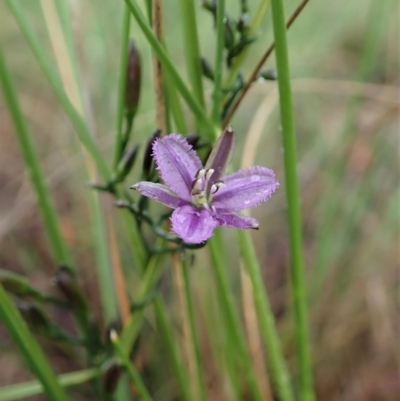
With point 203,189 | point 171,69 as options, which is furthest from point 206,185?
point 171,69

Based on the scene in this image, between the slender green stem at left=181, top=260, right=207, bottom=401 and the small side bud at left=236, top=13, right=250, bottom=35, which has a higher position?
the small side bud at left=236, top=13, right=250, bottom=35

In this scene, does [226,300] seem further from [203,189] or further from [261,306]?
[203,189]

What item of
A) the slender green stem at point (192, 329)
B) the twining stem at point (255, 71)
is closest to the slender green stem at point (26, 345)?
the slender green stem at point (192, 329)

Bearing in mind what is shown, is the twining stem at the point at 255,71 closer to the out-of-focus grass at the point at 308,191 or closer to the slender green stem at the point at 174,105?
the slender green stem at the point at 174,105

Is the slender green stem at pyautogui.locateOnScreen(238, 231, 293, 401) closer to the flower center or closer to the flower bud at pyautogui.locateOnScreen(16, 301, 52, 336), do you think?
Answer: the flower center

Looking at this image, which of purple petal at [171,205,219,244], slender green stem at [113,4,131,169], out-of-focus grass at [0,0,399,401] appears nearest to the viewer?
purple petal at [171,205,219,244]

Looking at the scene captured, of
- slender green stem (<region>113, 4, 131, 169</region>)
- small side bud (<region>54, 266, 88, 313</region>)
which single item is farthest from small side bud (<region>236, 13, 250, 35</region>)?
small side bud (<region>54, 266, 88, 313</region>)

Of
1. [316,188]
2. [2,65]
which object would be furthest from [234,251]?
[2,65]

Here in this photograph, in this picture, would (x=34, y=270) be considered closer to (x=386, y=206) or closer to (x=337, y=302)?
(x=337, y=302)
